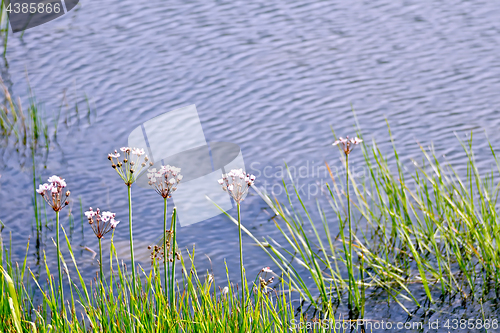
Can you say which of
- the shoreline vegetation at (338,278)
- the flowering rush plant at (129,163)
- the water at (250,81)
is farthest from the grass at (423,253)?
the flowering rush plant at (129,163)

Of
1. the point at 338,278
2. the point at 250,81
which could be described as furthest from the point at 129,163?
the point at 250,81

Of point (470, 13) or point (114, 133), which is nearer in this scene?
point (114, 133)

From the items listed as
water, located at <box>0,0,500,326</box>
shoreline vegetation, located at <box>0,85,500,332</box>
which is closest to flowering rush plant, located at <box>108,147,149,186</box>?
shoreline vegetation, located at <box>0,85,500,332</box>

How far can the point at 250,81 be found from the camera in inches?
297

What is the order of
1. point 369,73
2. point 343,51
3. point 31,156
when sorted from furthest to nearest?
point 343,51 < point 369,73 < point 31,156

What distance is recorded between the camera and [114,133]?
6.61 meters

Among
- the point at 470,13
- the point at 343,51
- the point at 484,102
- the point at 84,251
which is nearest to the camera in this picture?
the point at 84,251

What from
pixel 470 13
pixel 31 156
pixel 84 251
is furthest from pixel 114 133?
pixel 470 13

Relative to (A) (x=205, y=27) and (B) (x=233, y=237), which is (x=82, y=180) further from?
(A) (x=205, y=27)

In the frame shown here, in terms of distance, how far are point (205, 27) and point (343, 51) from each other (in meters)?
2.19

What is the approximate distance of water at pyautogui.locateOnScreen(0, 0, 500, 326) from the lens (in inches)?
224

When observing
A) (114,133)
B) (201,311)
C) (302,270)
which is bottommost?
(302,270)

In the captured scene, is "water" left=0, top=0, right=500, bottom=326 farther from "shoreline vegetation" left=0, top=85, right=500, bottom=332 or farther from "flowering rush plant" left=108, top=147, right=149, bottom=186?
"flowering rush plant" left=108, top=147, right=149, bottom=186

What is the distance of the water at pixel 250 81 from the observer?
5684 mm
